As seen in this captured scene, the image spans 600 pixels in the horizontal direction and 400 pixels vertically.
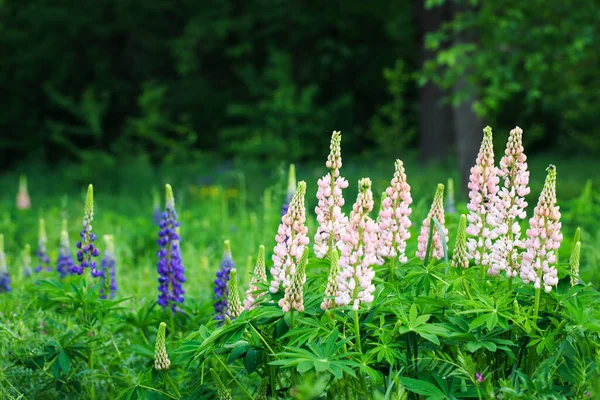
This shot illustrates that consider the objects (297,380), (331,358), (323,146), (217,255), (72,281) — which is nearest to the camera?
(331,358)

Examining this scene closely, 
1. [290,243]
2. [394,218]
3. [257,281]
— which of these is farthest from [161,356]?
[394,218]

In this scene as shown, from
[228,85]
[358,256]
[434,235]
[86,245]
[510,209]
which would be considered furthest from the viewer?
[228,85]

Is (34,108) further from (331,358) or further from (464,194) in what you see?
(331,358)

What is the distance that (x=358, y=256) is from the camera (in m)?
2.45

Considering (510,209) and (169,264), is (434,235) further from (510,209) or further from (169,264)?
(169,264)

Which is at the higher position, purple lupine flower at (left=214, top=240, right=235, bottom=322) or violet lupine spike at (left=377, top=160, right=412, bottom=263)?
violet lupine spike at (left=377, top=160, right=412, bottom=263)

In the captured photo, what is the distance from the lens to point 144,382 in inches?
115

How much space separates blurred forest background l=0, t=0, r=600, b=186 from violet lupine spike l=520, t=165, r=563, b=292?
41.2ft

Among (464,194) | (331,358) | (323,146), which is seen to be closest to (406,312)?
(331,358)

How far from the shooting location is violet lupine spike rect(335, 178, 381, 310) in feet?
7.96

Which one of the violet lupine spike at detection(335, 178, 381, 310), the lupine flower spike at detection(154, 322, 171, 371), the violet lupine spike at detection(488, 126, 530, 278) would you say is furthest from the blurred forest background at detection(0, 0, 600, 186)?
the violet lupine spike at detection(335, 178, 381, 310)

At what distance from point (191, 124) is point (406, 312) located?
52.4ft

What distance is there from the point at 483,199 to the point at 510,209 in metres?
0.17

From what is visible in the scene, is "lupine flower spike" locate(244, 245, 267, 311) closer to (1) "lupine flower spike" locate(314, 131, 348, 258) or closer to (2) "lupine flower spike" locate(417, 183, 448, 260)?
(1) "lupine flower spike" locate(314, 131, 348, 258)
